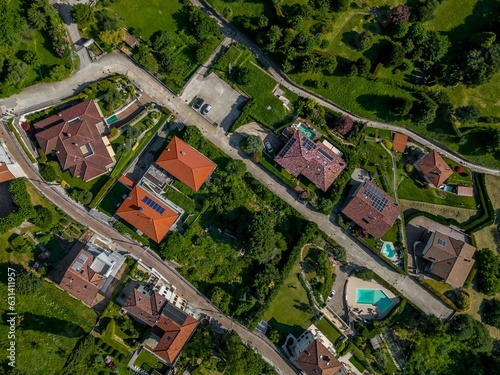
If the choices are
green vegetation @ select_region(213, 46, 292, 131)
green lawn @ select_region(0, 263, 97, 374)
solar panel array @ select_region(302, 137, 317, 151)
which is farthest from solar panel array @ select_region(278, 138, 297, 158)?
green lawn @ select_region(0, 263, 97, 374)

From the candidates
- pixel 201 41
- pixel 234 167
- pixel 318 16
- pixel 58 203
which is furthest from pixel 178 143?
pixel 318 16

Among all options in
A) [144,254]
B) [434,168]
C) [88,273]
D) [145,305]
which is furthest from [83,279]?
[434,168]

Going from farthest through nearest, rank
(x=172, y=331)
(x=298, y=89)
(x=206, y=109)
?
(x=298, y=89)
(x=206, y=109)
(x=172, y=331)

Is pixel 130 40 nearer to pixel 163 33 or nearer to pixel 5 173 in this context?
pixel 163 33

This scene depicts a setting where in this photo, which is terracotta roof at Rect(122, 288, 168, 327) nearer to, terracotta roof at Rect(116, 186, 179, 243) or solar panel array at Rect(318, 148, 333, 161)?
terracotta roof at Rect(116, 186, 179, 243)

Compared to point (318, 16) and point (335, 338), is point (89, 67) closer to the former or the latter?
point (318, 16)

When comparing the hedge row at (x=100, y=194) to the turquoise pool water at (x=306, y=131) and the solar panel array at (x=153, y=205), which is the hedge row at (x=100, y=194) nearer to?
the solar panel array at (x=153, y=205)

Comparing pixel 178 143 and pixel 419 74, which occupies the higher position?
pixel 419 74
